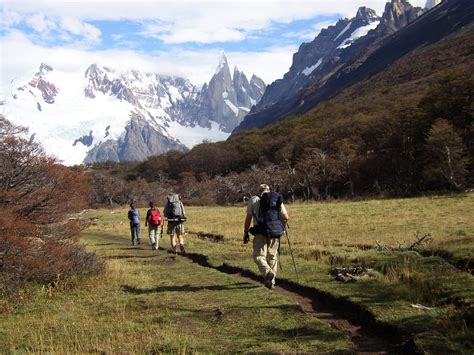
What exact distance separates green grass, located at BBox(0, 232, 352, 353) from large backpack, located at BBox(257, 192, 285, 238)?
4.44 feet

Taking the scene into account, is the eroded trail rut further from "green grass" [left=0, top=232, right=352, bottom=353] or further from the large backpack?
the large backpack

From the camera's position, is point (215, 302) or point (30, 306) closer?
point (215, 302)

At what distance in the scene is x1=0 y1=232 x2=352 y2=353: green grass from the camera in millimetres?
7441

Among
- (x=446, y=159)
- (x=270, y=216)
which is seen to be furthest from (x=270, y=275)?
(x=446, y=159)

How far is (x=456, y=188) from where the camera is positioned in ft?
153

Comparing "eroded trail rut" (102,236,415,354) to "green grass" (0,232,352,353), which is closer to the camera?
"eroded trail rut" (102,236,415,354)

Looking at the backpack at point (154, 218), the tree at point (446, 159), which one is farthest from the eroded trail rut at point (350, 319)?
the tree at point (446, 159)

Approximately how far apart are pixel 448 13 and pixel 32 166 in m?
215

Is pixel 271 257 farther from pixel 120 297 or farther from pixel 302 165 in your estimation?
pixel 302 165

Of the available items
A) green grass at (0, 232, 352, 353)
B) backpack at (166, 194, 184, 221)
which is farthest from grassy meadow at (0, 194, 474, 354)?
backpack at (166, 194, 184, 221)

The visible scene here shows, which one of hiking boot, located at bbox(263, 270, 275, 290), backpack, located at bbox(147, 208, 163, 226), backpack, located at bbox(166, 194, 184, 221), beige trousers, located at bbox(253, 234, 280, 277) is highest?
backpack, located at bbox(166, 194, 184, 221)

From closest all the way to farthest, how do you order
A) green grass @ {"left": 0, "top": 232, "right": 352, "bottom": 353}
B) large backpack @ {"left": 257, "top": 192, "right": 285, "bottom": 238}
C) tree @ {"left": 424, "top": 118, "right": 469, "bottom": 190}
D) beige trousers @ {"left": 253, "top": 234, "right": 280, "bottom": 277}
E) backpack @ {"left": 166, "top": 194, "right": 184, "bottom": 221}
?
1. green grass @ {"left": 0, "top": 232, "right": 352, "bottom": 353}
2. large backpack @ {"left": 257, "top": 192, "right": 285, "bottom": 238}
3. beige trousers @ {"left": 253, "top": 234, "right": 280, "bottom": 277}
4. backpack @ {"left": 166, "top": 194, "right": 184, "bottom": 221}
5. tree @ {"left": 424, "top": 118, "right": 469, "bottom": 190}

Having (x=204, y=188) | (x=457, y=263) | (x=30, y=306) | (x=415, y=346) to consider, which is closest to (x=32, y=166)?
(x=30, y=306)

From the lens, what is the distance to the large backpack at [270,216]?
1062 cm
